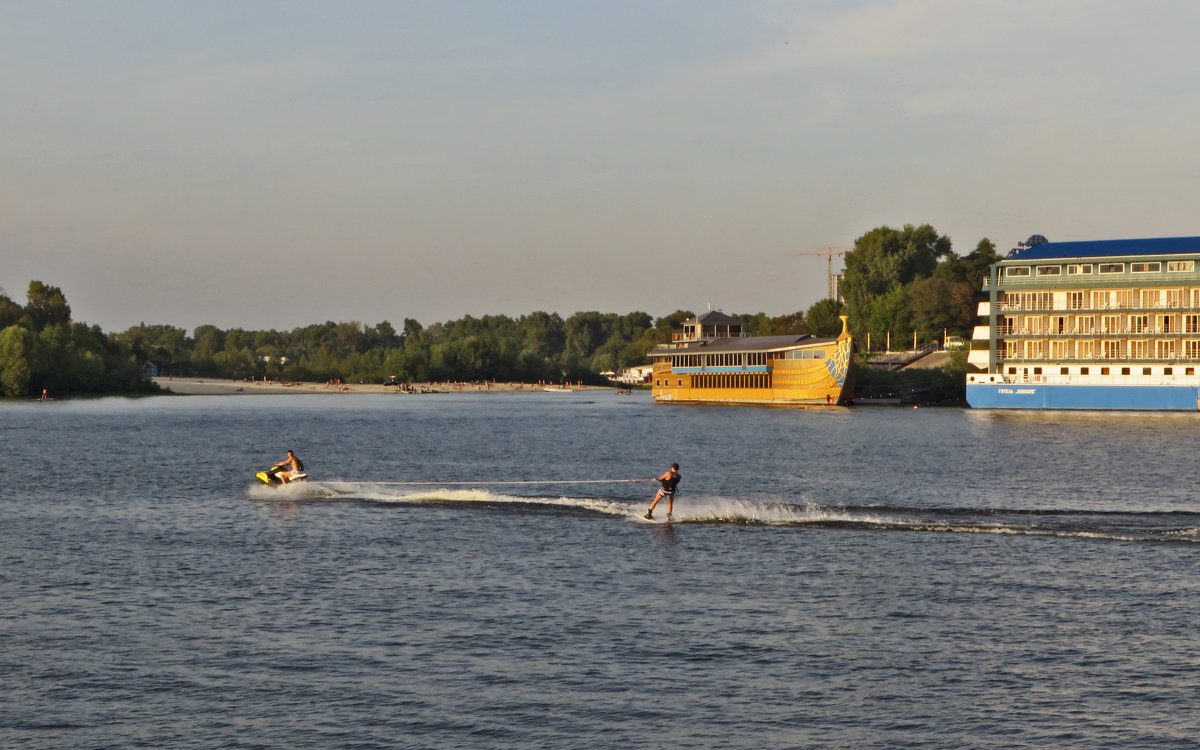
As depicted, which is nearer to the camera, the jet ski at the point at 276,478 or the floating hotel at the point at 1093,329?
the jet ski at the point at 276,478

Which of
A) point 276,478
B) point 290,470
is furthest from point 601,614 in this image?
point 276,478

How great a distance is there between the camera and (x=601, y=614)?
1293 inches

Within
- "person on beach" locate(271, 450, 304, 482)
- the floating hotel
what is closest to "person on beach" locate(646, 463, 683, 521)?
"person on beach" locate(271, 450, 304, 482)

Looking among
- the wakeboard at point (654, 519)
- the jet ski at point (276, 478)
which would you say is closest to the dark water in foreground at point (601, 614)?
the wakeboard at point (654, 519)

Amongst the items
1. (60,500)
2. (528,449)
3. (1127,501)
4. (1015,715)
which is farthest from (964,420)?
(1015,715)

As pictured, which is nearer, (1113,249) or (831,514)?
(831,514)

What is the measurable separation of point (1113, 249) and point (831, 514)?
128m

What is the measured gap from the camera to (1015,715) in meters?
24.1

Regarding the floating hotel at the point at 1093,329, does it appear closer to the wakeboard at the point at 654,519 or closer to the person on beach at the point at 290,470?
the wakeboard at the point at 654,519

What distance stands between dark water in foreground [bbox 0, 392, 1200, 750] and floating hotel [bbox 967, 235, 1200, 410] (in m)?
93.9

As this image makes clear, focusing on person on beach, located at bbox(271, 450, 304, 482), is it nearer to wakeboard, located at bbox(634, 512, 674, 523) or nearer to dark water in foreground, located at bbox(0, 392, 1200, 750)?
dark water in foreground, located at bbox(0, 392, 1200, 750)

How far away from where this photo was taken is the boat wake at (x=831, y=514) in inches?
1880

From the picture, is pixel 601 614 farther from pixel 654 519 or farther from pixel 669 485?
pixel 654 519

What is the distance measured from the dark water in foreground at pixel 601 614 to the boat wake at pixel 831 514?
0.25 m
